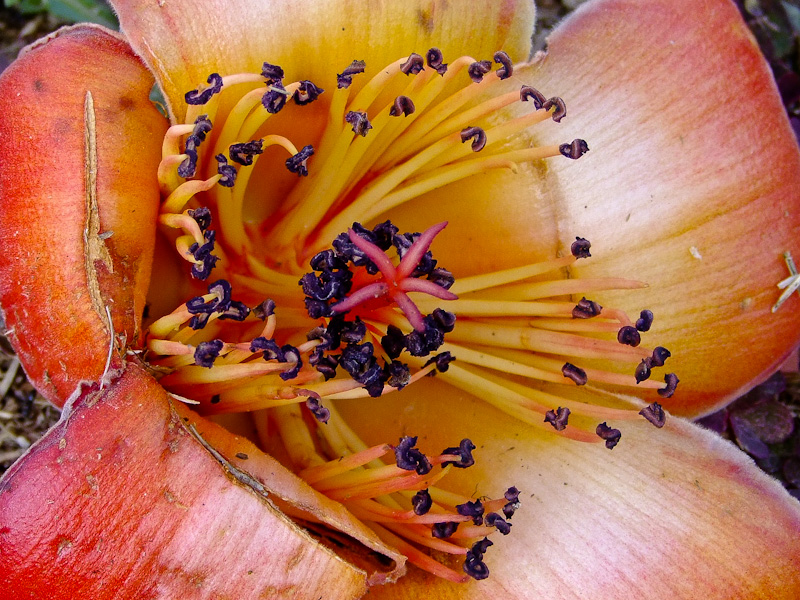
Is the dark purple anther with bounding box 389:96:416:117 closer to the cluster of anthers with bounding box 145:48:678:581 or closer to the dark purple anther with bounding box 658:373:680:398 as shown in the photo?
the cluster of anthers with bounding box 145:48:678:581

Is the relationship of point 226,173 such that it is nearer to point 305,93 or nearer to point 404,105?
point 305,93

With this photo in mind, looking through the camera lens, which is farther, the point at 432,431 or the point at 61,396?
the point at 432,431

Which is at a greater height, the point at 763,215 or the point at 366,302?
the point at 763,215

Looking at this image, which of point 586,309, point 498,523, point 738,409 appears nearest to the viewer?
point 498,523

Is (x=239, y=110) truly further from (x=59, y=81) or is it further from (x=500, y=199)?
(x=500, y=199)

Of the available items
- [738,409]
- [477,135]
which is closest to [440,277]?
[477,135]

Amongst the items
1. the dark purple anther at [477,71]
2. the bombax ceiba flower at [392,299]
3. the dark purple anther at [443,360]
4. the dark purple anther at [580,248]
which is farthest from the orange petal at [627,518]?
the dark purple anther at [477,71]

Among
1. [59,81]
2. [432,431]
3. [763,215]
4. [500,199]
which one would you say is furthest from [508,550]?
[59,81]
